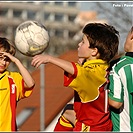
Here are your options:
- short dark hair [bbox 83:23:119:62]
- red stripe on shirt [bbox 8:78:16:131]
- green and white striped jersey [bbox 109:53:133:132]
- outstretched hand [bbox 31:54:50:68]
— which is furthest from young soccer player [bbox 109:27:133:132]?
red stripe on shirt [bbox 8:78:16:131]

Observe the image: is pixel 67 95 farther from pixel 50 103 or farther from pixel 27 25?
pixel 27 25

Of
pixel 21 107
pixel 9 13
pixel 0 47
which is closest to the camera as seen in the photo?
pixel 0 47

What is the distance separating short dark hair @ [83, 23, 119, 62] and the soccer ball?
48 centimetres

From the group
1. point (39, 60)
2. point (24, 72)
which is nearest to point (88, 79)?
point (39, 60)

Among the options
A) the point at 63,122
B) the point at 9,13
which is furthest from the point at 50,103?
the point at 9,13

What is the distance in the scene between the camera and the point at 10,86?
4.02 meters

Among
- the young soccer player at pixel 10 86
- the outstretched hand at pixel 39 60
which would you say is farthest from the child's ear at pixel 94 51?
the young soccer player at pixel 10 86

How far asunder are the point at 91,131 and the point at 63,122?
1.81 ft

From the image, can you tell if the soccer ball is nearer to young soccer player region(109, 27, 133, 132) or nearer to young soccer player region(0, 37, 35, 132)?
young soccer player region(0, 37, 35, 132)

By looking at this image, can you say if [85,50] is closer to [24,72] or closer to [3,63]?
[24,72]

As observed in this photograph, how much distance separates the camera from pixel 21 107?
11641 mm

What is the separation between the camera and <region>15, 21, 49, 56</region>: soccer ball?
4.20 m

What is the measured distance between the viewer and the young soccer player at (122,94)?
3.70 metres

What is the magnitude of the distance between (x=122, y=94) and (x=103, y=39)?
49 centimetres
